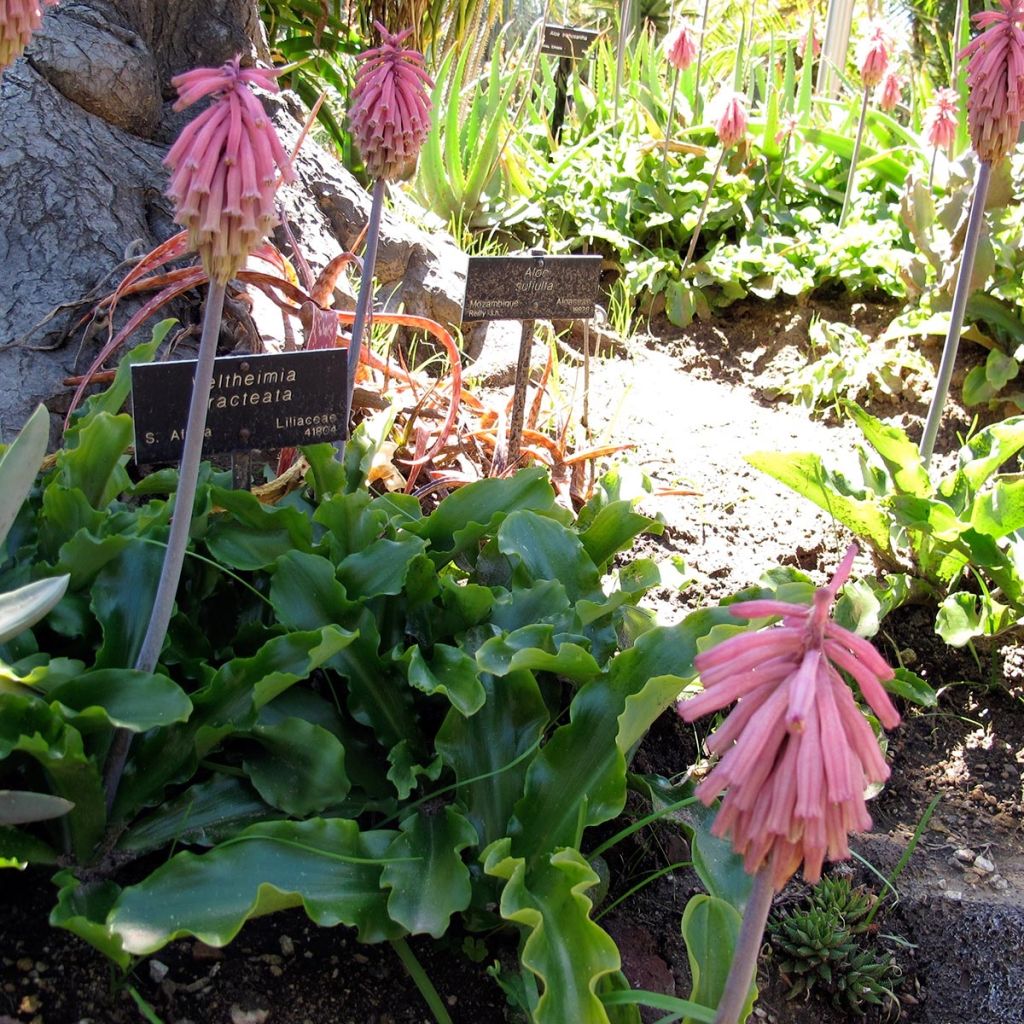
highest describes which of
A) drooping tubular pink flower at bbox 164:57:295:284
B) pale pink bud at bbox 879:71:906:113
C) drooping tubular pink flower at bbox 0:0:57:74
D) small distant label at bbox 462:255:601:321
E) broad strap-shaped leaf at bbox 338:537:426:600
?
pale pink bud at bbox 879:71:906:113

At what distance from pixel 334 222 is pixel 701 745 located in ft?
7.69

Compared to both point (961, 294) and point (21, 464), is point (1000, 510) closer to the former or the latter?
point (961, 294)

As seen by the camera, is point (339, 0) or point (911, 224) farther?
point (339, 0)

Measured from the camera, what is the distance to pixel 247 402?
2049mm

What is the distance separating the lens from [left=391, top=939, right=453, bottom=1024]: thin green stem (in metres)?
1.62

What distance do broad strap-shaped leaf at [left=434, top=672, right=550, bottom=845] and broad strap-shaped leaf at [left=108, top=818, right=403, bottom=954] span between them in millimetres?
187

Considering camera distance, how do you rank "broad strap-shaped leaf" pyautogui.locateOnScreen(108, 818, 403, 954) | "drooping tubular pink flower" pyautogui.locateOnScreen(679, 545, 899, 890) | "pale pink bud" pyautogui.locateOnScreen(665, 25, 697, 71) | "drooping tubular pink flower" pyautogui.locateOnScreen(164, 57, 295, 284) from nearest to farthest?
"drooping tubular pink flower" pyautogui.locateOnScreen(679, 545, 899, 890) → "drooping tubular pink flower" pyautogui.locateOnScreen(164, 57, 295, 284) → "broad strap-shaped leaf" pyautogui.locateOnScreen(108, 818, 403, 954) → "pale pink bud" pyautogui.locateOnScreen(665, 25, 697, 71)

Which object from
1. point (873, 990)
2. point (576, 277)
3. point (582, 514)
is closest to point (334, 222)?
point (576, 277)

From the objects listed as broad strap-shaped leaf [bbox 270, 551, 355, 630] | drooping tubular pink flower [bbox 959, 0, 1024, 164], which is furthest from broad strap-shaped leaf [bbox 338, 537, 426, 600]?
drooping tubular pink flower [bbox 959, 0, 1024, 164]

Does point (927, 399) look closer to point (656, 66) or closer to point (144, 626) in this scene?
point (656, 66)

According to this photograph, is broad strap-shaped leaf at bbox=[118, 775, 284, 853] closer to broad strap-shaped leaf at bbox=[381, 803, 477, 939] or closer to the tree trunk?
broad strap-shaped leaf at bbox=[381, 803, 477, 939]

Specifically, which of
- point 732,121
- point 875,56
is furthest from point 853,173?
point 732,121

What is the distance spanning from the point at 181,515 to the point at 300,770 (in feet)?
1.56

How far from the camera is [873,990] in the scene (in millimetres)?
1954
